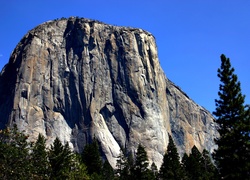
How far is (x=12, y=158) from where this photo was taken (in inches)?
1247

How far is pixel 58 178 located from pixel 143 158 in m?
15.7

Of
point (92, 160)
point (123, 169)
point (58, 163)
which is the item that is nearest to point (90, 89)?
point (123, 169)

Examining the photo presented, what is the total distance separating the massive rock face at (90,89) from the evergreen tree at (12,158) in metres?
92.5

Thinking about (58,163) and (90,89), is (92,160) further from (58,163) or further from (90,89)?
(90,89)

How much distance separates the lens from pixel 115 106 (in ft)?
454

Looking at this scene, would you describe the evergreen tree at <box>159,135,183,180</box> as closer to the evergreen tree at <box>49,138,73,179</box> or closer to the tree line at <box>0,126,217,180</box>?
the tree line at <box>0,126,217,180</box>

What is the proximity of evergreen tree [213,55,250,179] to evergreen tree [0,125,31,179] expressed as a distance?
16.5 meters

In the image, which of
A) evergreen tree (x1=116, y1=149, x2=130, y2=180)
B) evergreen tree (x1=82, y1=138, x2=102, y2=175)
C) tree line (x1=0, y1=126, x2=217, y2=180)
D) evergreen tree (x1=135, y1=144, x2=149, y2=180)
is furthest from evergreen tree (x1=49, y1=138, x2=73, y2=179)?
evergreen tree (x1=82, y1=138, x2=102, y2=175)

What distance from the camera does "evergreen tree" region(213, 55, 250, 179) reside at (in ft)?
99.8

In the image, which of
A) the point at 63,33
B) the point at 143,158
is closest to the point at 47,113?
the point at 63,33

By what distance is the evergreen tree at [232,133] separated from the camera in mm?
30406

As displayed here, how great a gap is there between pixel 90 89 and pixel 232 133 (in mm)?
111465

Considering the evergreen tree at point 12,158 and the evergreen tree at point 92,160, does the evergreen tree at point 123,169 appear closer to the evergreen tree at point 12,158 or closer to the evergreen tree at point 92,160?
the evergreen tree at point 92,160

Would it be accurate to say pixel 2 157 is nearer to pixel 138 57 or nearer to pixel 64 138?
pixel 64 138
